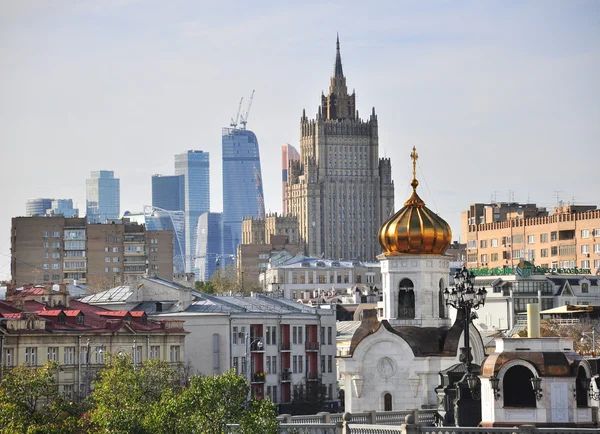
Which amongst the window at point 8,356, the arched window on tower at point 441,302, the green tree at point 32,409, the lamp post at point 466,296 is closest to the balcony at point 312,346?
the window at point 8,356

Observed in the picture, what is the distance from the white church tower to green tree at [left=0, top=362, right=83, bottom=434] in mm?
14744

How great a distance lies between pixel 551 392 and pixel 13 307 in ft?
209

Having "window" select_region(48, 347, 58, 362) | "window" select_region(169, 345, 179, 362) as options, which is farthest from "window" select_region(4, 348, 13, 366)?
"window" select_region(169, 345, 179, 362)

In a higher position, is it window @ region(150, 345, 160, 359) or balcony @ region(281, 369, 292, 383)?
window @ region(150, 345, 160, 359)

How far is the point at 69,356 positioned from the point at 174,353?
10847 millimetres

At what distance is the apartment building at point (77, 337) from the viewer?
102m

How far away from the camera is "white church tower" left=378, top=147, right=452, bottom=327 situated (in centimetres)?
8488

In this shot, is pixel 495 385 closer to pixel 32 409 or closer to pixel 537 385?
pixel 537 385

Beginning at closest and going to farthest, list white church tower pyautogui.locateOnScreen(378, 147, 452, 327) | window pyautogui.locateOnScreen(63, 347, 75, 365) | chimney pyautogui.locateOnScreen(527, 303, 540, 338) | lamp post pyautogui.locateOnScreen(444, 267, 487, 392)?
chimney pyautogui.locateOnScreen(527, 303, 540, 338)
lamp post pyautogui.locateOnScreen(444, 267, 487, 392)
white church tower pyautogui.locateOnScreen(378, 147, 452, 327)
window pyautogui.locateOnScreen(63, 347, 75, 365)

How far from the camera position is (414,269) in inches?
3351

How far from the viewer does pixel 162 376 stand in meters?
90.9

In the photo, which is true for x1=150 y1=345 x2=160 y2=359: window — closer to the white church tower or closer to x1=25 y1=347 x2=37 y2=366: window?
x1=25 y1=347 x2=37 y2=366: window

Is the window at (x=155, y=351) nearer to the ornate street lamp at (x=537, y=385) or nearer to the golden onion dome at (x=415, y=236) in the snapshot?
the golden onion dome at (x=415, y=236)

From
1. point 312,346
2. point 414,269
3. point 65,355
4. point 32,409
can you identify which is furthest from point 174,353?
point 32,409
